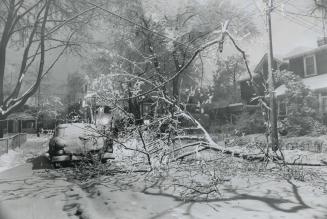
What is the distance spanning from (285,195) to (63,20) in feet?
64.9

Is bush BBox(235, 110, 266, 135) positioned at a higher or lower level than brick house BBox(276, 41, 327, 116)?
lower

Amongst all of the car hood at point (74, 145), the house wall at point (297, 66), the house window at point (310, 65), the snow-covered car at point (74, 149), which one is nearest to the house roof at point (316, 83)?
the house window at point (310, 65)

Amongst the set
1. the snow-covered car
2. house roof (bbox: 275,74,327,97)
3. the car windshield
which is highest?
house roof (bbox: 275,74,327,97)

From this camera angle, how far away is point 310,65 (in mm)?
27688

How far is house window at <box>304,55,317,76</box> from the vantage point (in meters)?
27.4

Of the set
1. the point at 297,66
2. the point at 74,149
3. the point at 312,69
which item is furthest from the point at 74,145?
the point at 297,66

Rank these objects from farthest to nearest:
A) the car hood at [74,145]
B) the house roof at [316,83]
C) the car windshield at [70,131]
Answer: the house roof at [316,83]
the car windshield at [70,131]
the car hood at [74,145]

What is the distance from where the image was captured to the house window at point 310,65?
2739 cm

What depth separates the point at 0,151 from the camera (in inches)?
579

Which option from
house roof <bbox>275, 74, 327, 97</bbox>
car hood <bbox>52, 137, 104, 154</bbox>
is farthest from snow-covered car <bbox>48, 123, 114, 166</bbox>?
house roof <bbox>275, 74, 327, 97</bbox>

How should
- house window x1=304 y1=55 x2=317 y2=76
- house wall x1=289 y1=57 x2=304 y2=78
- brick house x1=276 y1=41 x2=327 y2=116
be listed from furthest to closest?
house wall x1=289 y1=57 x2=304 y2=78, house window x1=304 y1=55 x2=317 y2=76, brick house x1=276 y1=41 x2=327 y2=116

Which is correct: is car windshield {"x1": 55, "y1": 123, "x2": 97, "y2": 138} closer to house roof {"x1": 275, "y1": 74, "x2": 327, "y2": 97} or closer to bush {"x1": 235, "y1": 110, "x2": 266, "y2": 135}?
house roof {"x1": 275, "y1": 74, "x2": 327, "y2": 97}

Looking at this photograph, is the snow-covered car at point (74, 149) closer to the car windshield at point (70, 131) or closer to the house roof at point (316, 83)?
the car windshield at point (70, 131)

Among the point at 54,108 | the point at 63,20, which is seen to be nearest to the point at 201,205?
the point at 63,20
